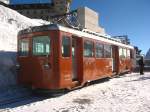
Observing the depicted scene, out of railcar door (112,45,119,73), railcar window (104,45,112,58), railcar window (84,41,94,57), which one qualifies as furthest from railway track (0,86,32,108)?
railcar door (112,45,119,73)

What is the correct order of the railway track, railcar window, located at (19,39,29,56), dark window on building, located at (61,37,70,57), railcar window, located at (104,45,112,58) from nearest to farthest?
1. the railway track
2. dark window on building, located at (61,37,70,57)
3. railcar window, located at (19,39,29,56)
4. railcar window, located at (104,45,112,58)

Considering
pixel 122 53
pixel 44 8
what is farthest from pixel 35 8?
pixel 122 53

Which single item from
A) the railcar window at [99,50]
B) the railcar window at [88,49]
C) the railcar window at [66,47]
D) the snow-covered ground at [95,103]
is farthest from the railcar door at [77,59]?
the railcar window at [99,50]

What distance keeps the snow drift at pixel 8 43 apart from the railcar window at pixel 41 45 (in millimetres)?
2903

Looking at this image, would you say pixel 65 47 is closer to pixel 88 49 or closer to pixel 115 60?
pixel 88 49

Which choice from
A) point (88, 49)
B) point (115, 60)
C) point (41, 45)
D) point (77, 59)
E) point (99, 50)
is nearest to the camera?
point (41, 45)

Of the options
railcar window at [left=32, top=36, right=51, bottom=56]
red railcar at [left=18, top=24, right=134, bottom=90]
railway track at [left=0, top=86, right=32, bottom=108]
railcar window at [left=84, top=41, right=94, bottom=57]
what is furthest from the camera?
railcar window at [left=84, top=41, right=94, bottom=57]

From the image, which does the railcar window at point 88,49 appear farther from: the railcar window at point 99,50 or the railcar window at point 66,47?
the railcar window at point 66,47

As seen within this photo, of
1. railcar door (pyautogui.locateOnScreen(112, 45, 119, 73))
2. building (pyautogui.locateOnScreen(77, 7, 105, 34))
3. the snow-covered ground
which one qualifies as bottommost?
the snow-covered ground

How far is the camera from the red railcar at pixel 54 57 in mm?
12305

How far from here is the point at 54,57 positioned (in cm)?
1229

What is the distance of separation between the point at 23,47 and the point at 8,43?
7.33 m

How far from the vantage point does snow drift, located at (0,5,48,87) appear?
15.3m

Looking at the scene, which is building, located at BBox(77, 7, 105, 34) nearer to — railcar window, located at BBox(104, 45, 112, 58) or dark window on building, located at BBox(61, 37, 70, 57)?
railcar window, located at BBox(104, 45, 112, 58)
